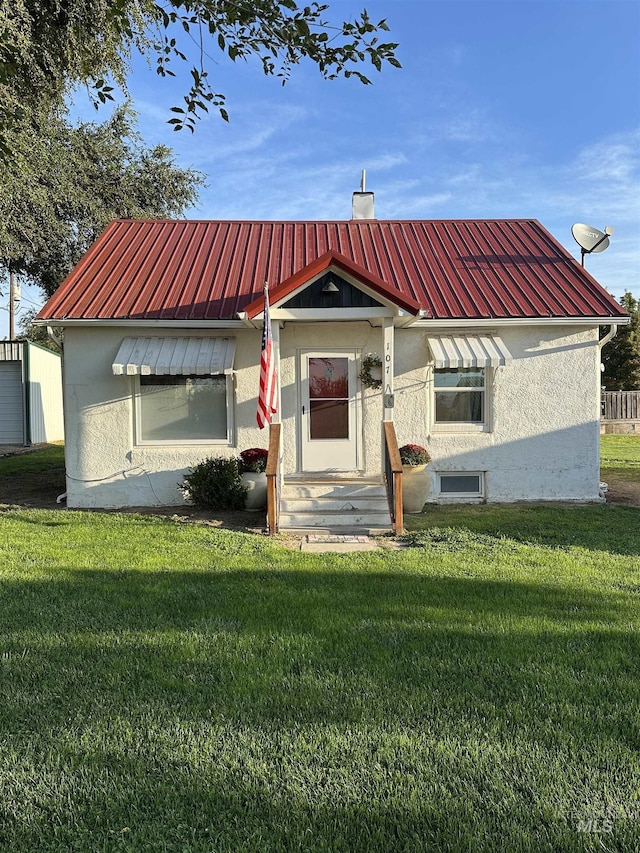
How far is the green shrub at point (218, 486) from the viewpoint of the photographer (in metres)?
9.03

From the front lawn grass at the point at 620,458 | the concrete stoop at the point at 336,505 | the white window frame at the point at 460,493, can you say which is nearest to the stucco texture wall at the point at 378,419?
the white window frame at the point at 460,493

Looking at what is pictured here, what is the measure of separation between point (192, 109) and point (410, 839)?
4.59 m

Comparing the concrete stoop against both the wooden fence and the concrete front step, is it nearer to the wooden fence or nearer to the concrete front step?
the concrete front step

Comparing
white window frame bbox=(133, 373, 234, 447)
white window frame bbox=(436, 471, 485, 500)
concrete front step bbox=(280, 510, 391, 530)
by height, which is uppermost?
white window frame bbox=(133, 373, 234, 447)

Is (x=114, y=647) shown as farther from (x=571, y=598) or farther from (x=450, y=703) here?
(x=571, y=598)

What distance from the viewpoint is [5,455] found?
17.6m

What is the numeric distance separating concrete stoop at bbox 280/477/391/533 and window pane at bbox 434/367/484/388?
2177 millimetres

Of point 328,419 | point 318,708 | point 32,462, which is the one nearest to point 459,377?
point 328,419

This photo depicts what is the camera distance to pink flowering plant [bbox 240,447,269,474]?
8.96 m

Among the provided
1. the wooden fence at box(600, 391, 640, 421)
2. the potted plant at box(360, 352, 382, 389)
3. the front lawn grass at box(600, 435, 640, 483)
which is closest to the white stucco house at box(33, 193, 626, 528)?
the potted plant at box(360, 352, 382, 389)

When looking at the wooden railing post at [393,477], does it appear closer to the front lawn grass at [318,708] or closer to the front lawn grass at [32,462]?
the front lawn grass at [318,708]

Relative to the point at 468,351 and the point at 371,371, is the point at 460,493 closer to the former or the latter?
the point at 468,351

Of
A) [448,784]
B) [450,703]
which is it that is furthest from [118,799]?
[450,703]

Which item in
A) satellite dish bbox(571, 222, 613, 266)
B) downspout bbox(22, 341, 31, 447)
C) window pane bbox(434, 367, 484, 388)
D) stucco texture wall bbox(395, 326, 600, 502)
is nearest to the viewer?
stucco texture wall bbox(395, 326, 600, 502)
